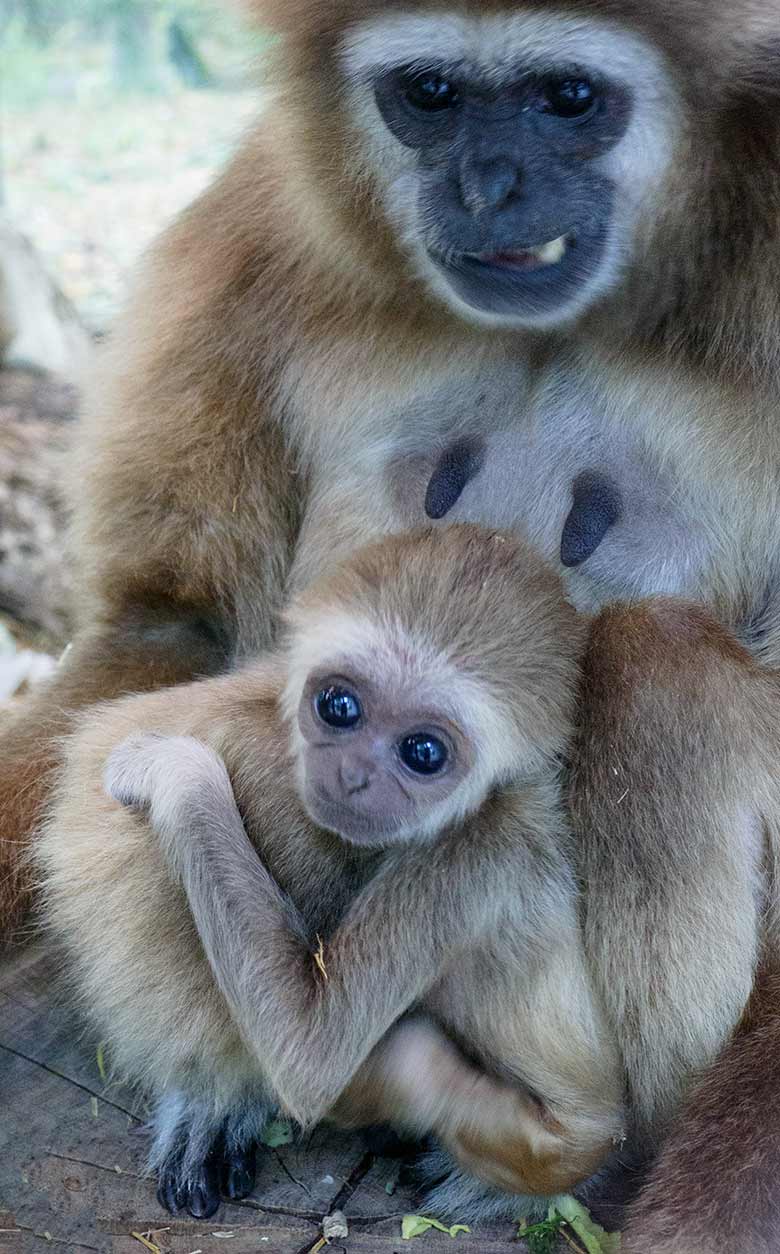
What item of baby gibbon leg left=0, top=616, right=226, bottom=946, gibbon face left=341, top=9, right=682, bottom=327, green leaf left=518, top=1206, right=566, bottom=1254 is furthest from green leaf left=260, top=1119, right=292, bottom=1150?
gibbon face left=341, top=9, right=682, bottom=327

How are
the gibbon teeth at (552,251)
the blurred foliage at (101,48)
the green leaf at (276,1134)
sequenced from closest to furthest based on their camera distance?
the gibbon teeth at (552,251), the green leaf at (276,1134), the blurred foliage at (101,48)

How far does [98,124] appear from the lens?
882cm

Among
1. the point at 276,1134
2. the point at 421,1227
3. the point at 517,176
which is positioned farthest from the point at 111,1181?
the point at 517,176

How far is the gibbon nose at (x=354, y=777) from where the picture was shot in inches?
109

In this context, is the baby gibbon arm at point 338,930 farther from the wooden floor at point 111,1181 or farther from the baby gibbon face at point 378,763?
the wooden floor at point 111,1181

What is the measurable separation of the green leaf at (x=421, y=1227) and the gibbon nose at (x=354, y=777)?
1.01 m

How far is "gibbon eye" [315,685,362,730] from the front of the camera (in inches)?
112

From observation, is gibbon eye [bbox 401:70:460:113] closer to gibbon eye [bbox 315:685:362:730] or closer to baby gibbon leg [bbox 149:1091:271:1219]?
gibbon eye [bbox 315:685:362:730]

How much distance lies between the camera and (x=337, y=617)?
2.90 meters

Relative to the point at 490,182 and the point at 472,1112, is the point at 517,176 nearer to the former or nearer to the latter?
the point at 490,182

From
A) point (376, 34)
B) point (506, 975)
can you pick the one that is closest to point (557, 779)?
point (506, 975)

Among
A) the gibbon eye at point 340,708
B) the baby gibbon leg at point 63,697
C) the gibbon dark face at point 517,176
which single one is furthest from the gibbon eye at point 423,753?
the baby gibbon leg at point 63,697

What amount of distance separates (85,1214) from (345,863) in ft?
3.14

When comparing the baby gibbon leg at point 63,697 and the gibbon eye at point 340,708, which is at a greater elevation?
the gibbon eye at point 340,708
